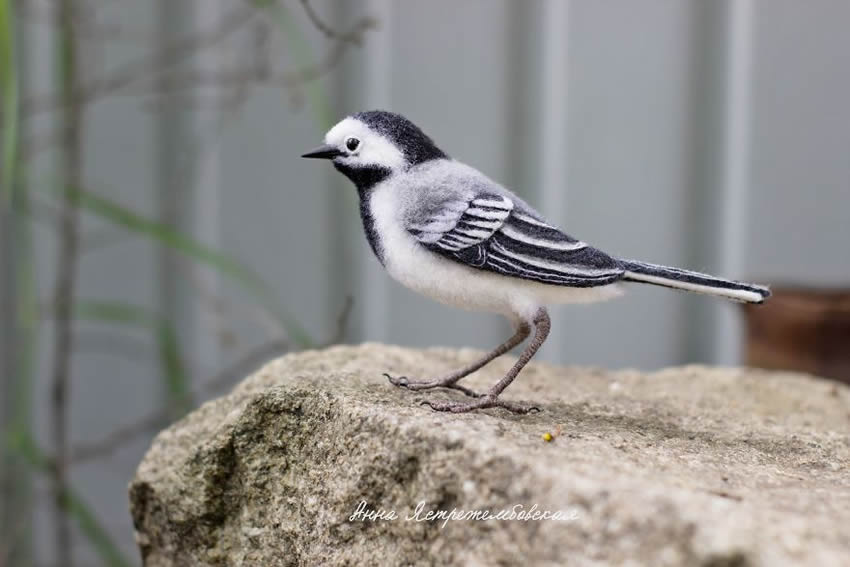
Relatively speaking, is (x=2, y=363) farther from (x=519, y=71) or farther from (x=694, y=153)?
(x=694, y=153)

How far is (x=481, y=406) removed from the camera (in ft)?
5.23

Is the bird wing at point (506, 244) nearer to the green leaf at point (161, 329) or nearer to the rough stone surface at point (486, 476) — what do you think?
the rough stone surface at point (486, 476)

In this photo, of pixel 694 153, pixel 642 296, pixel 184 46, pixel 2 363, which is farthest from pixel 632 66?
pixel 2 363

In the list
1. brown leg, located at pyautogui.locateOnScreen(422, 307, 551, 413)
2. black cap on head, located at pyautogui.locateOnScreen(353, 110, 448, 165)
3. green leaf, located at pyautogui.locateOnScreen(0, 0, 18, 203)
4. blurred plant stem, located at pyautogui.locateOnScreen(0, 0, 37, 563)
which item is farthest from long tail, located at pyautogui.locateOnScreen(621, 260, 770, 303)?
blurred plant stem, located at pyautogui.locateOnScreen(0, 0, 37, 563)

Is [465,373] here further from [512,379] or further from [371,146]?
[371,146]

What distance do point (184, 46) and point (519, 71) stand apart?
3.51ft

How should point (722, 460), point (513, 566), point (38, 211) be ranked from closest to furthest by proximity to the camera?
1. point (513, 566)
2. point (722, 460)
3. point (38, 211)

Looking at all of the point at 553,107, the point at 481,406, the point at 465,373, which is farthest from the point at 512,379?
the point at 553,107

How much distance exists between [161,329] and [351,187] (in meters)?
0.73

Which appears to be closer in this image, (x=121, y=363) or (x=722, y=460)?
(x=722, y=460)

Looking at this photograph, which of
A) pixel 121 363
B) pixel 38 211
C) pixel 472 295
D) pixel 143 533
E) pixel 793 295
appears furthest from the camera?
pixel 121 363

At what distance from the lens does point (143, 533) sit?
6.18 feet

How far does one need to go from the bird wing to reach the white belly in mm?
22

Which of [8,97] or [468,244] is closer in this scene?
[468,244]
